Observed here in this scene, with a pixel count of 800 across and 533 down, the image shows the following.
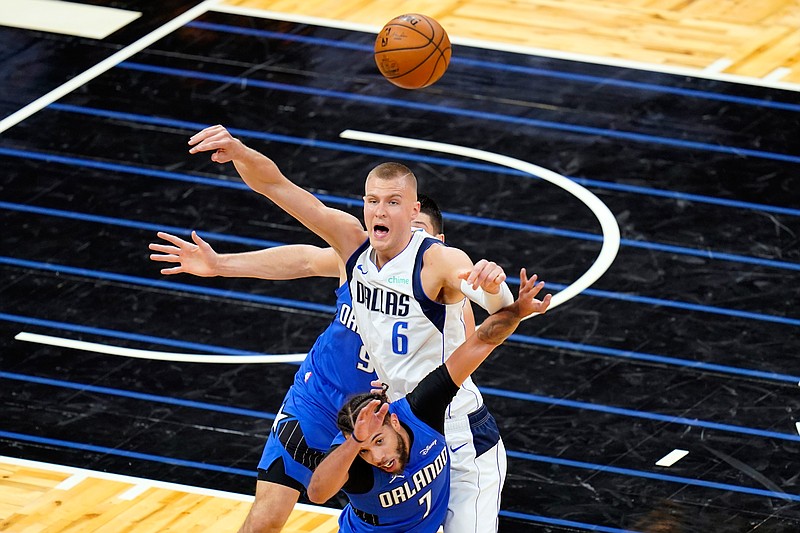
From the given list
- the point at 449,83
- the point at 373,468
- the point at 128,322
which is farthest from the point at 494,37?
the point at 373,468

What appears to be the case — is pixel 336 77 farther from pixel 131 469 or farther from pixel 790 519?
pixel 790 519

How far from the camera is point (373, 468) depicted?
7.68 meters

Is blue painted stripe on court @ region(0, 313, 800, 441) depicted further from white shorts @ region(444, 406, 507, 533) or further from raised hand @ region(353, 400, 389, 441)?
raised hand @ region(353, 400, 389, 441)

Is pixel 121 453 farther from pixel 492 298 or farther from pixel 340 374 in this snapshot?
pixel 492 298

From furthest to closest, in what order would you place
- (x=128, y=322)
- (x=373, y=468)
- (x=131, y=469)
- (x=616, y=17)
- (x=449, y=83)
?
(x=616, y=17) → (x=449, y=83) → (x=128, y=322) → (x=131, y=469) → (x=373, y=468)

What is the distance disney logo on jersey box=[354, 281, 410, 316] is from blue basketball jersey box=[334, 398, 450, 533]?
573 millimetres

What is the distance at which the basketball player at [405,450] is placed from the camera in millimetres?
7316

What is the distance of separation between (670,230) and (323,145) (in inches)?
117

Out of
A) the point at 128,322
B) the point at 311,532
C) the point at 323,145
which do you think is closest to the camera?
the point at 311,532

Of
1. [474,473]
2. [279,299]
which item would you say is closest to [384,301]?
[474,473]

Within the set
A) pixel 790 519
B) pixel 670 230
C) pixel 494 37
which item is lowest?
pixel 790 519

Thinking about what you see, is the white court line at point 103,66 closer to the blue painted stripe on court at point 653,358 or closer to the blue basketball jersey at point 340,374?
the blue painted stripe on court at point 653,358

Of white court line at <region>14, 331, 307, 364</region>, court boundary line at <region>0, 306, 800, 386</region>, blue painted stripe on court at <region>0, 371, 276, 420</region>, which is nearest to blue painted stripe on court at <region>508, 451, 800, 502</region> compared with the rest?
court boundary line at <region>0, 306, 800, 386</region>

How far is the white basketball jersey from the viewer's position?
26.4 feet
